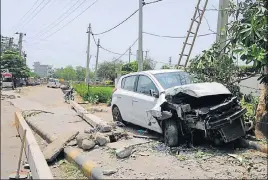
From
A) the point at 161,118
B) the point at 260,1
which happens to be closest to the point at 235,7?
the point at 260,1

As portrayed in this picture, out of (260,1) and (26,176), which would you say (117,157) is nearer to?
(26,176)

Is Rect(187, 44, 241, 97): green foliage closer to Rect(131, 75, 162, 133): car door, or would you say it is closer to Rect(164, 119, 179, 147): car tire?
Rect(131, 75, 162, 133): car door

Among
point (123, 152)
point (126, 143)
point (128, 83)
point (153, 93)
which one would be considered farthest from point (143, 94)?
point (123, 152)

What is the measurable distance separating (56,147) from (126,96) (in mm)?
2719

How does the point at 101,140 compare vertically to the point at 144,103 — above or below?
below

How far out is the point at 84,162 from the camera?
5941 millimetres

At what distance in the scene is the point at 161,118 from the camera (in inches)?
268

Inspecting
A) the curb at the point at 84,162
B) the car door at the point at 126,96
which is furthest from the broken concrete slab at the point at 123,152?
the car door at the point at 126,96

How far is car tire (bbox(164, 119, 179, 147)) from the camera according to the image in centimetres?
669

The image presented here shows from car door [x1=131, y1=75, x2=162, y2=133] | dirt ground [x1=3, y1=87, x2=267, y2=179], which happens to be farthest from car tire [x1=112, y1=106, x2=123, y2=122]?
dirt ground [x1=3, y1=87, x2=267, y2=179]

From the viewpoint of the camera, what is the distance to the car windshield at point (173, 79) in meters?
7.95

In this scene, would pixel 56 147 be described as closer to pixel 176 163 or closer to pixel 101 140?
pixel 101 140

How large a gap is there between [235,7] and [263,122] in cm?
252

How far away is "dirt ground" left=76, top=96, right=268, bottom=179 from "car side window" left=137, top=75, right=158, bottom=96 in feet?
5.53
